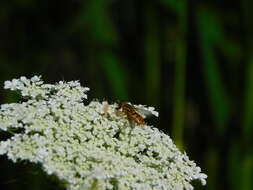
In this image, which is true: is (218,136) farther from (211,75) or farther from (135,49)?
(135,49)

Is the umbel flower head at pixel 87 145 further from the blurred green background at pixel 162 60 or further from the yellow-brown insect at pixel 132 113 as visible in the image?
the blurred green background at pixel 162 60

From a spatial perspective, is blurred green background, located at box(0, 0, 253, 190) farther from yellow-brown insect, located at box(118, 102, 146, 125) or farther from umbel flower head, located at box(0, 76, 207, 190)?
umbel flower head, located at box(0, 76, 207, 190)

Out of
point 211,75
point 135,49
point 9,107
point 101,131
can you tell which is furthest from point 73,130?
point 135,49

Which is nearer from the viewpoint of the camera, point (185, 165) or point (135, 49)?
point (185, 165)

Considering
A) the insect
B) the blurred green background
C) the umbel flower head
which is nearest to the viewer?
the umbel flower head

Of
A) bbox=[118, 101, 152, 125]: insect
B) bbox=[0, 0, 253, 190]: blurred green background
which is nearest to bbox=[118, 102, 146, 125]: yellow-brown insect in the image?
bbox=[118, 101, 152, 125]: insect

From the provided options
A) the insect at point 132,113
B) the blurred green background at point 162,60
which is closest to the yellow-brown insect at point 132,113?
the insect at point 132,113

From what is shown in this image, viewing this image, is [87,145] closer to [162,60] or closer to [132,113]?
[132,113]

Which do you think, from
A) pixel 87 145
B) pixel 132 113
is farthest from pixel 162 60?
pixel 87 145
